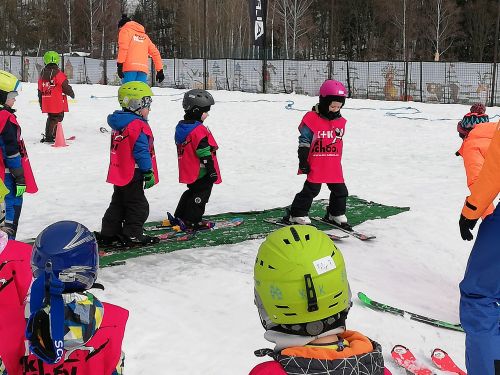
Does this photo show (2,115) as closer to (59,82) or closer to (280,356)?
(280,356)

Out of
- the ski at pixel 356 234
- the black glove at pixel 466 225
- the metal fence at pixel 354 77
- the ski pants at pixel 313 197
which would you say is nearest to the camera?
the black glove at pixel 466 225

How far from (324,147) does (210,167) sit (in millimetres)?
1233

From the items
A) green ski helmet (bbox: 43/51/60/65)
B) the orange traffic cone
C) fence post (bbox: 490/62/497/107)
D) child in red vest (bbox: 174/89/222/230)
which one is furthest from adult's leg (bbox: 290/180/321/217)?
fence post (bbox: 490/62/497/107)

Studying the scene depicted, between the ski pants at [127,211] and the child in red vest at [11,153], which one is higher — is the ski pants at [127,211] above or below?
below

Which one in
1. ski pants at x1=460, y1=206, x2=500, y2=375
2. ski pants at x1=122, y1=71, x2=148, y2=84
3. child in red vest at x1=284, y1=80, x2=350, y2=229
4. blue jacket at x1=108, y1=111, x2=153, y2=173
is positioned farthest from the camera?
ski pants at x1=122, y1=71, x2=148, y2=84

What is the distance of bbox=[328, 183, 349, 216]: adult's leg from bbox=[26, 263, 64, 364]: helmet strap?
5.05m

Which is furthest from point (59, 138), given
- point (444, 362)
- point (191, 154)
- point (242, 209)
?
point (444, 362)

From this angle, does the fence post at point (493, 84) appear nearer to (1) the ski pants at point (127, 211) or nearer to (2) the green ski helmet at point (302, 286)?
(1) the ski pants at point (127, 211)

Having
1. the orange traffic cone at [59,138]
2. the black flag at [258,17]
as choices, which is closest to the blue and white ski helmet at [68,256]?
the orange traffic cone at [59,138]

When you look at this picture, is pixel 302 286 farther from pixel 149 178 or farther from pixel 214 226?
pixel 214 226

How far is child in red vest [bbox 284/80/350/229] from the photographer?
6.51 metres

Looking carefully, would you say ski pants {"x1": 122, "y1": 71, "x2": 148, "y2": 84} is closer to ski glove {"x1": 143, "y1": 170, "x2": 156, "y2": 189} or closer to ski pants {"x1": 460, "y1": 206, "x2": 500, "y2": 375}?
ski glove {"x1": 143, "y1": 170, "x2": 156, "y2": 189}

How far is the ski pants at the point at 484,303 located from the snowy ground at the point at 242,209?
103 cm

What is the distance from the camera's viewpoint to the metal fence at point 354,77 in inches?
934
